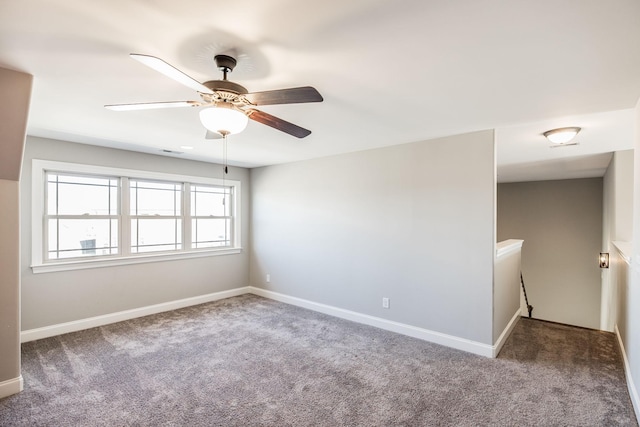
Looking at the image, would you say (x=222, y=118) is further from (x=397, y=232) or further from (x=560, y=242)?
(x=560, y=242)

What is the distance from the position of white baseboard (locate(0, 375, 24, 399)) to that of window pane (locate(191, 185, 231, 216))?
3.00m

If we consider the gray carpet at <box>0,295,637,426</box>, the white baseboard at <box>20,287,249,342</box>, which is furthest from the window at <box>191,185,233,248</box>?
the gray carpet at <box>0,295,637,426</box>

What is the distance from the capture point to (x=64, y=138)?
3.73 metres

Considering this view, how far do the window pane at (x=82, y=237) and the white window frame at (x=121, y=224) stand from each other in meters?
0.10

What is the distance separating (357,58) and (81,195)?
403 centimetres

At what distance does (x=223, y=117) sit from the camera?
6.05ft

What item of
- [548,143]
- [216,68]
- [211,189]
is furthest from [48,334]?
[548,143]

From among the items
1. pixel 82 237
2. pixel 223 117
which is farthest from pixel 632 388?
pixel 82 237

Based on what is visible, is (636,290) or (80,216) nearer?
(636,290)

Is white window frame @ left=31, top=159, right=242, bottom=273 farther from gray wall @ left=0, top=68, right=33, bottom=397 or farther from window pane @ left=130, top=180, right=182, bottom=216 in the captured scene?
gray wall @ left=0, top=68, right=33, bottom=397

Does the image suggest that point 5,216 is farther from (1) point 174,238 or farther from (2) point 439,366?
(2) point 439,366

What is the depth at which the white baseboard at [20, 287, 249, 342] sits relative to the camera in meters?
3.60

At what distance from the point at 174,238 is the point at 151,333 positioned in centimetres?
161

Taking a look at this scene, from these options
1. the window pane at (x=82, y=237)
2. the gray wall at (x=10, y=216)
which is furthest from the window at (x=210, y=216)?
the gray wall at (x=10, y=216)
